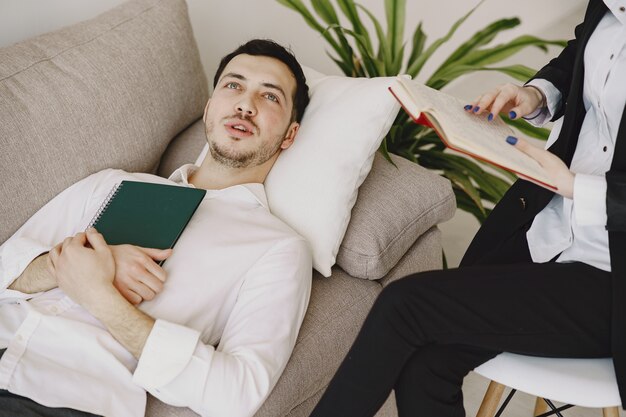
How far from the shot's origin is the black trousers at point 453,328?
1128mm

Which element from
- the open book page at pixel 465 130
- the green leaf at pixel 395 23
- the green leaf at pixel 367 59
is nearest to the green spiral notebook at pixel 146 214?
the open book page at pixel 465 130

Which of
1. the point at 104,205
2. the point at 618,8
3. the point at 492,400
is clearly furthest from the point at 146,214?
the point at 618,8

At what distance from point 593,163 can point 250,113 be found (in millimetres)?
795

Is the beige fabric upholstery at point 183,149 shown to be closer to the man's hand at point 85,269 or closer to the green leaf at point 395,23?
the man's hand at point 85,269

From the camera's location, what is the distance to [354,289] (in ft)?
5.22

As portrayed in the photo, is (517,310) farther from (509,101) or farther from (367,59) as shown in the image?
(367,59)

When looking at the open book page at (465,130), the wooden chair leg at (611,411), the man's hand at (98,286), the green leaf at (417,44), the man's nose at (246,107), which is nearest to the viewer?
the open book page at (465,130)

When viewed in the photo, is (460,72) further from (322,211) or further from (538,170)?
(538,170)

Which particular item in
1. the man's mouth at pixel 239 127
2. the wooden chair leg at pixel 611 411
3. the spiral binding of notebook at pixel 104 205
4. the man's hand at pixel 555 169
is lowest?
the wooden chair leg at pixel 611 411

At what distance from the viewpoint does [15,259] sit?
55.7 inches

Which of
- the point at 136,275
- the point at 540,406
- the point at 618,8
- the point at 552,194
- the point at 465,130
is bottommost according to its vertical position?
the point at 540,406

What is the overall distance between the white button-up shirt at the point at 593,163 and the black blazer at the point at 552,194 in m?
0.02

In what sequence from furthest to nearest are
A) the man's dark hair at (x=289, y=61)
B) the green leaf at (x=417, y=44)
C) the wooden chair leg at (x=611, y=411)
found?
the green leaf at (x=417, y=44) < the man's dark hair at (x=289, y=61) < the wooden chair leg at (x=611, y=411)

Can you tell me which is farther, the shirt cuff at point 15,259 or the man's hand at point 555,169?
the shirt cuff at point 15,259
